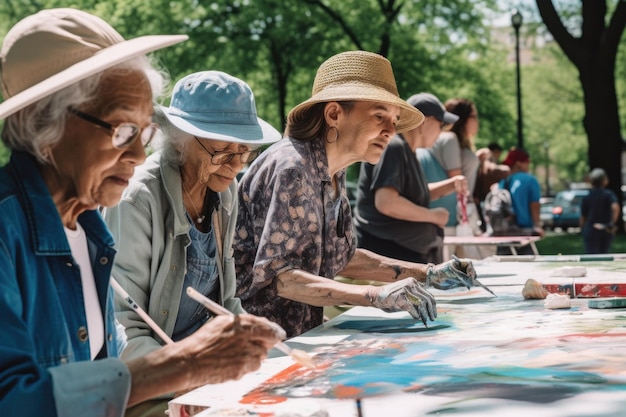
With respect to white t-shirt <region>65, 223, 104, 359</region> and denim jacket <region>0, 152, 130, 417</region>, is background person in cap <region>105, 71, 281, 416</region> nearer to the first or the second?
white t-shirt <region>65, 223, 104, 359</region>

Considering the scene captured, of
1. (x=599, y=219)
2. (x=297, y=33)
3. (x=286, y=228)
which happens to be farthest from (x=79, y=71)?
(x=297, y=33)

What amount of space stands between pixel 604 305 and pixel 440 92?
19.4m

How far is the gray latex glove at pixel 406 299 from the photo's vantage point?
2984 mm

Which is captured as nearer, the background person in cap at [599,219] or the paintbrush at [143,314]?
the paintbrush at [143,314]

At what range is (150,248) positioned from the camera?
115 inches

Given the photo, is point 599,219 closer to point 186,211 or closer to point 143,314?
point 186,211

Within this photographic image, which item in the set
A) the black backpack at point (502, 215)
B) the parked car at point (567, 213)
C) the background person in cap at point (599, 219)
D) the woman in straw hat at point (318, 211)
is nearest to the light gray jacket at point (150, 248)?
the woman in straw hat at point (318, 211)

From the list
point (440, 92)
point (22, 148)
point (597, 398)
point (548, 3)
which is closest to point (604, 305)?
point (597, 398)

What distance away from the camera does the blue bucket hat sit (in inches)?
120

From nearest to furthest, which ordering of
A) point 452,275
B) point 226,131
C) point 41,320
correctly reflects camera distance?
point 41,320 < point 226,131 < point 452,275

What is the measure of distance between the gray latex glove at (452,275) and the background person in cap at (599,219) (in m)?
7.90

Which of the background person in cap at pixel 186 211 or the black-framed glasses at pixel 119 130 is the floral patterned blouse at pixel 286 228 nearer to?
the background person in cap at pixel 186 211

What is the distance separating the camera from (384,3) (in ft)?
66.2

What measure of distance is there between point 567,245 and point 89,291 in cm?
1550
